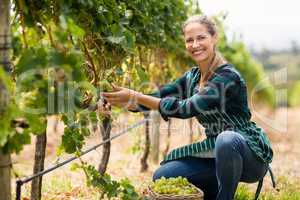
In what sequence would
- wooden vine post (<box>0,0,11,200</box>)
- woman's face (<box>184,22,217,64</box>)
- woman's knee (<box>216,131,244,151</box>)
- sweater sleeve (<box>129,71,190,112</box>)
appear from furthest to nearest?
sweater sleeve (<box>129,71,190,112</box>), woman's face (<box>184,22,217,64</box>), woman's knee (<box>216,131,244,151</box>), wooden vine post (<box>0,0,11,200</box>)

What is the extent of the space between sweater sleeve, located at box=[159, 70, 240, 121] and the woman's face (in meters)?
0.16

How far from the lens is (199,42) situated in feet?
10.2

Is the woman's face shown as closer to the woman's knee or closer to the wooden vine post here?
the woman's knee

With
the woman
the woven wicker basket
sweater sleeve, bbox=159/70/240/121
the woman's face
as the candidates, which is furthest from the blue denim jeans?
the woman's face

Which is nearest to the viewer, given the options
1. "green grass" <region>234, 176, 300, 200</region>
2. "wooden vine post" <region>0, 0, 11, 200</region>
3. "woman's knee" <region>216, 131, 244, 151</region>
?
"wooden vine post" <region>0, 0, 11, 200</region>

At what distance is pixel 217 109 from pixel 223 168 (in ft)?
1.16

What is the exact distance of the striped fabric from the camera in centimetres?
292

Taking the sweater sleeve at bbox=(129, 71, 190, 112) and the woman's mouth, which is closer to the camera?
the woman's mouth

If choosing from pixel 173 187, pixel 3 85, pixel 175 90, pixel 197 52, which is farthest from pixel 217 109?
pixel 3 85

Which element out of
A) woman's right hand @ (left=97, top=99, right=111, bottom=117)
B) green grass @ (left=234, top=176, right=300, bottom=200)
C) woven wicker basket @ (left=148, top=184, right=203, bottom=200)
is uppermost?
woman's right hand @ (left=97, top=99, right=111, bottom=117)

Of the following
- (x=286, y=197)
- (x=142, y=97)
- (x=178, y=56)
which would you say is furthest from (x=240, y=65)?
(x=142, y=97)

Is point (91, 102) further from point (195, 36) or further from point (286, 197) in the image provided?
point (286, 197)

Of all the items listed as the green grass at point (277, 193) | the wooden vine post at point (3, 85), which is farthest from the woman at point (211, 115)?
the wooden vine post at point (3, 85)

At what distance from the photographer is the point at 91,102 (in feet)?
9.31
